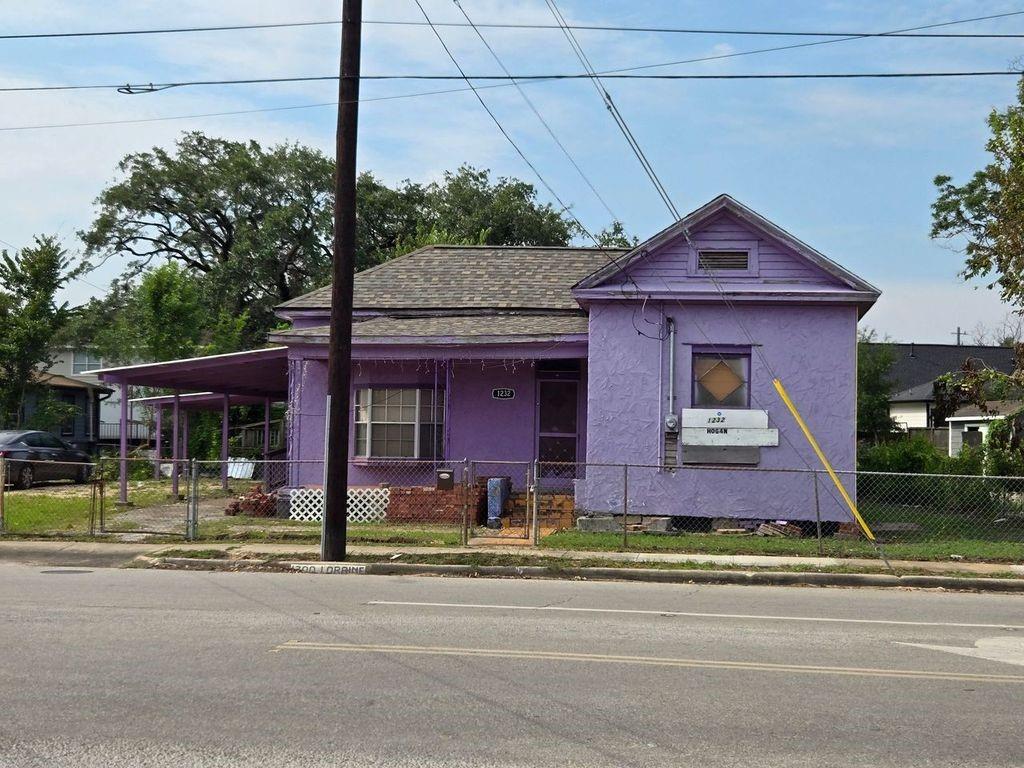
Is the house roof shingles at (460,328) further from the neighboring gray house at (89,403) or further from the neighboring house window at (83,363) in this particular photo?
the neighboring house window at (83,363)

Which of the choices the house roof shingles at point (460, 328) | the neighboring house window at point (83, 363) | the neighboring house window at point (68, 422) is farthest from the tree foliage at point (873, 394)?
the neighboring house window at point (83, 363)

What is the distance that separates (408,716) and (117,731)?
171cm

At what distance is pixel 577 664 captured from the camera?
7891 millimetres

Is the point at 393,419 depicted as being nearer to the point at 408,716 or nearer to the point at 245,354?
the point at 245,354

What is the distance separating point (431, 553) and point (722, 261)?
7407 mm

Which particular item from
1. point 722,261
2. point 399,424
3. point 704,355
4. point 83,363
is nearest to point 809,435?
point 704,355

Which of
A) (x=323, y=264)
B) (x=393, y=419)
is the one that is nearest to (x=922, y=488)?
(x=393, y=419)

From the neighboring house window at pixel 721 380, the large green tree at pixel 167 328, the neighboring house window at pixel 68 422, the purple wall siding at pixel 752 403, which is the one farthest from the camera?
the neighboring house window at pixel 68 422

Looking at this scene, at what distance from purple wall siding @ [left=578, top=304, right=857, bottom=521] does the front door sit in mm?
2205

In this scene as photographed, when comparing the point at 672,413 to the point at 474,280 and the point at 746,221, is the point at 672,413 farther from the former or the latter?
the point at 474,280

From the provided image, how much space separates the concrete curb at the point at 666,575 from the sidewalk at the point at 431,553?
46 cm

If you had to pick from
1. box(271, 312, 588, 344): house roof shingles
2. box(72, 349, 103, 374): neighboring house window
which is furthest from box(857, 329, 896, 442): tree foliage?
box(72, 349, 103, 374): neighboring house window

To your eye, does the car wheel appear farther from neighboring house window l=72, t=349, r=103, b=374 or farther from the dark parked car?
neighboring house window l=72, t=349, r=103, b=374

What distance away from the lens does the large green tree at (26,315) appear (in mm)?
32906
